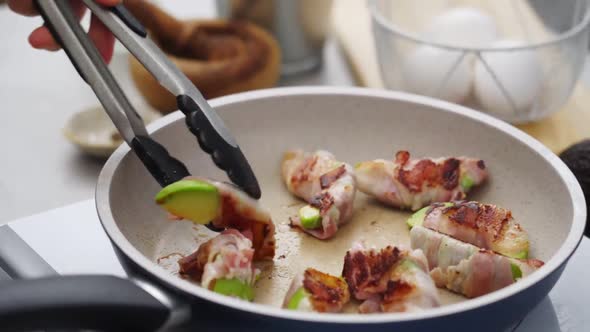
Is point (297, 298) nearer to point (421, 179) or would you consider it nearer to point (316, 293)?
point (316, 293)

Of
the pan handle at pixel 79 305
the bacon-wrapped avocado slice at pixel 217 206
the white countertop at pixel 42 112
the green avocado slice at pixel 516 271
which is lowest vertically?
the white countertop at pixel 42 112

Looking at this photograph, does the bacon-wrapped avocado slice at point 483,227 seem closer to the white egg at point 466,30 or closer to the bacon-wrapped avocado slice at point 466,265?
the bacon-wrapped avocado slice at point 466,265

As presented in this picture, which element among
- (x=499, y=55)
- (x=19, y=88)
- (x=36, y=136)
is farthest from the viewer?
(x=19, y=88)

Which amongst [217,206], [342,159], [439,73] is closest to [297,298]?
[217,206]

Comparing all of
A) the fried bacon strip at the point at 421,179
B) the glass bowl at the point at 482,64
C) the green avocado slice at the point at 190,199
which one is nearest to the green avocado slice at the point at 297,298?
the green avocado slice at the point at 190,199

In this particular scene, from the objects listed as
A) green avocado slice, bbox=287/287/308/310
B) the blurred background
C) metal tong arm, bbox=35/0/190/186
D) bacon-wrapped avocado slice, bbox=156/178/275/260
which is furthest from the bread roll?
green avocado slice, bbox=287/287/308/310

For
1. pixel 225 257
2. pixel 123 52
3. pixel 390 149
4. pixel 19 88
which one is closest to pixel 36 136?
pixel 19 88

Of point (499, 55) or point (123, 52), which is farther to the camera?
point (123, 52)

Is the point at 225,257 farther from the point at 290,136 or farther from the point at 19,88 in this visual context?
the point at 19,88
